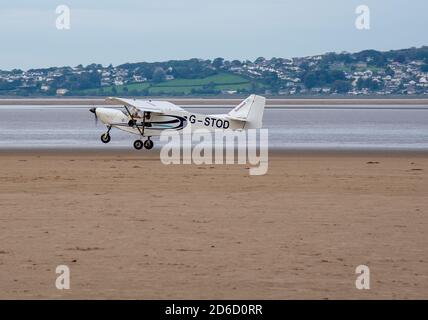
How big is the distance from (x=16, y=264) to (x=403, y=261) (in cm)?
480

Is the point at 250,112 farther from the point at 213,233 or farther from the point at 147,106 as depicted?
the point at 213,233

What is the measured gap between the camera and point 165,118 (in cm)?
3444

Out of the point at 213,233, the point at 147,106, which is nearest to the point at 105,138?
the point at 147,106

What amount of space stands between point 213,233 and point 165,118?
19551mm

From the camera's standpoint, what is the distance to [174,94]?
184 metres

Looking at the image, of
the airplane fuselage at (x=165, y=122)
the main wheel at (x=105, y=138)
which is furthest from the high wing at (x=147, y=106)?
the main wheel at (x=105, y=138)

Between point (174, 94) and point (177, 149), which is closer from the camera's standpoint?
point (177, 149)

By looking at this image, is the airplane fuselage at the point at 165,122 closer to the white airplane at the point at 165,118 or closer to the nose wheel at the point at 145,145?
the white airplane at the point at 165,118

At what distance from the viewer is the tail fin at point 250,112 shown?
116ft

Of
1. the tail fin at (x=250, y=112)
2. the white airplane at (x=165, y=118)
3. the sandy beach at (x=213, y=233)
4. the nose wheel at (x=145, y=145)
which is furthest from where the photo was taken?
the tail fin at (x=250, y=112)
